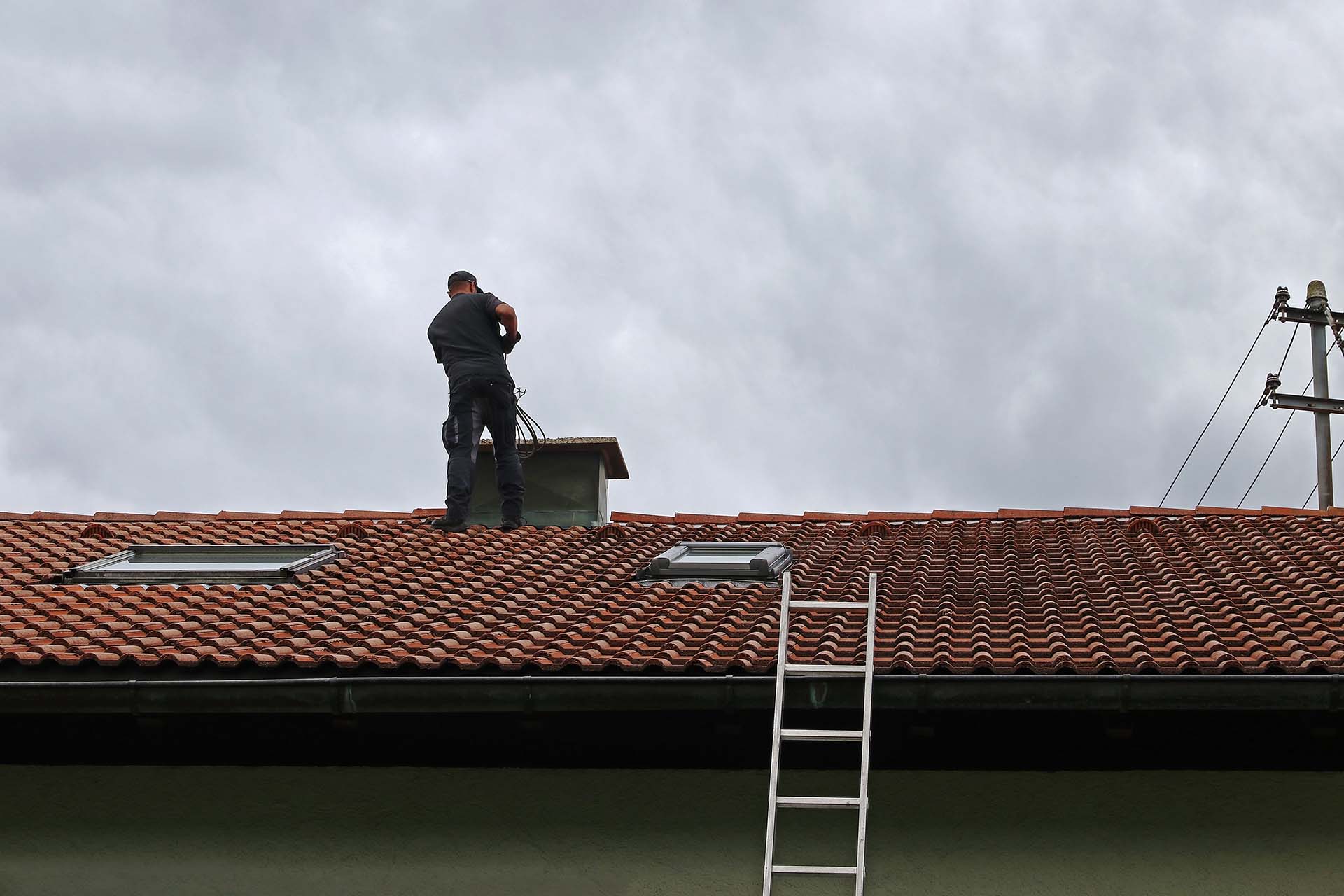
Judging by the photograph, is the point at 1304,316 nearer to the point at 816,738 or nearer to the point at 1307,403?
the point at 1307,403

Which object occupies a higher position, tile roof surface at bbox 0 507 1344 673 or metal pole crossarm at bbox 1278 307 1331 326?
metal pole crossarm at bbox 1278 307 1331 326

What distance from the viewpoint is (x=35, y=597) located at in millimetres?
8547

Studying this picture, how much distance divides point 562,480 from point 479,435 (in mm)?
1112

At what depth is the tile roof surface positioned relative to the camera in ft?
22.4

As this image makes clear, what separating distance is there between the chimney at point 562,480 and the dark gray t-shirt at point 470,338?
1.01 m

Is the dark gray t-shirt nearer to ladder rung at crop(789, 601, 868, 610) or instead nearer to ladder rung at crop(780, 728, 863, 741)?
ladder rung at crop(789, 601, 868, 610)

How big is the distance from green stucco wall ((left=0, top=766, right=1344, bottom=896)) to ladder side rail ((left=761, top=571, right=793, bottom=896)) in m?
0.21

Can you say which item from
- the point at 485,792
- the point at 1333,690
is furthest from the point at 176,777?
the point at 1333,690

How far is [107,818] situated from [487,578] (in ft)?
9.66

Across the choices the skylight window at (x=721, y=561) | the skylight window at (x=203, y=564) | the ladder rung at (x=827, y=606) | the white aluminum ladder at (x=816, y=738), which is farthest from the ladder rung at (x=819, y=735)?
the skylight window at (x=203, y=564)

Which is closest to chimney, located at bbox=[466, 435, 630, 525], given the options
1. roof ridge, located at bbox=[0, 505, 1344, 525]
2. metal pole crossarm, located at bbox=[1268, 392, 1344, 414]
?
roof ridge, located at bbox=[0, 505, 1344, 525]

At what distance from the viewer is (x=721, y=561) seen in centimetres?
947

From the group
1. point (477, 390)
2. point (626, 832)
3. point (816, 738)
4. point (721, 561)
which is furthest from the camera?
point (477, 390)

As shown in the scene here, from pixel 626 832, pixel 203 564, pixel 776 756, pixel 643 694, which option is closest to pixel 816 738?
pixel 776 756
